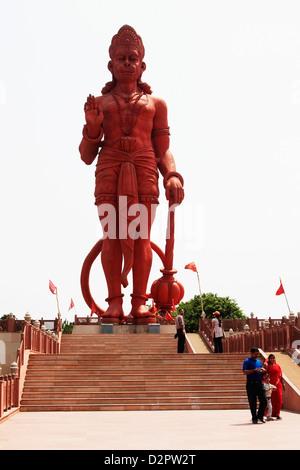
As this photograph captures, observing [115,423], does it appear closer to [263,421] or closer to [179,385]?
[263,421]

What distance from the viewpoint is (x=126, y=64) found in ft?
65.9

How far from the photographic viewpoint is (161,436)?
8172 millimetres

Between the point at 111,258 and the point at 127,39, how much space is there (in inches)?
244

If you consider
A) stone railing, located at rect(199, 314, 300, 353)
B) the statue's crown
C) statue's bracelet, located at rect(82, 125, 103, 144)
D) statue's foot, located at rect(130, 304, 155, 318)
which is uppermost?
the statue's crown

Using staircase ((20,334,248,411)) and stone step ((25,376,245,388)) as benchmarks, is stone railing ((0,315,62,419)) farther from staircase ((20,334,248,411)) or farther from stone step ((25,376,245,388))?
stone step ((25,376,245,388))

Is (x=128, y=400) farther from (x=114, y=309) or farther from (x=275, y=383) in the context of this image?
(x=114, y=309)

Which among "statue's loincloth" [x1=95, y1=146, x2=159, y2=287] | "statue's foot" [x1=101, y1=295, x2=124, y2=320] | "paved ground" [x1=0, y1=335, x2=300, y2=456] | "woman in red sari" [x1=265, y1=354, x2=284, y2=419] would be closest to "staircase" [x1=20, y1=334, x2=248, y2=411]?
"paved ground" [x1=0, y1=335, x2=300, y2=456]

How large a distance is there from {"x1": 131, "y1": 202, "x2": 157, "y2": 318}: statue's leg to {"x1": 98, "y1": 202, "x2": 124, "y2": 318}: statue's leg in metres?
0.47

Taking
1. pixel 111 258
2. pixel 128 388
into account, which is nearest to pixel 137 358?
pixel 128 388

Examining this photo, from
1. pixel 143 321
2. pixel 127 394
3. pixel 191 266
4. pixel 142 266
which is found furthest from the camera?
pixel 191 266

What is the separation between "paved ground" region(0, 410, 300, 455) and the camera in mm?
7383

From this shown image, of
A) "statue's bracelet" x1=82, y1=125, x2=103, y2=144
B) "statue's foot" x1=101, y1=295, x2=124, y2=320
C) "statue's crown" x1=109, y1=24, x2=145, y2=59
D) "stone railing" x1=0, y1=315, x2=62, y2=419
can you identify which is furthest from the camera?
"statue's crown" x1=109, y1=24, x2=145, y2=59
